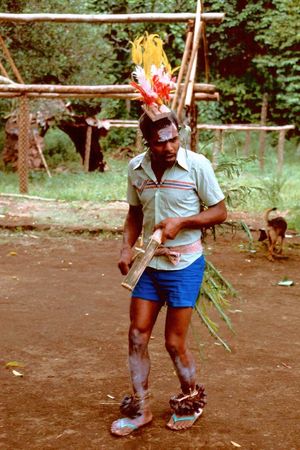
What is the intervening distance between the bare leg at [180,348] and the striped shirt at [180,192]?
24cm

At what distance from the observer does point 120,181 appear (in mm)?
14969

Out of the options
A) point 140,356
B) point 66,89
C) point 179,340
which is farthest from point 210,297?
point 66,89

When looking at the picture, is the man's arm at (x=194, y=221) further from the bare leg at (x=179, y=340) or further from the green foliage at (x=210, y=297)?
the green foliage at (x=210, y=297)

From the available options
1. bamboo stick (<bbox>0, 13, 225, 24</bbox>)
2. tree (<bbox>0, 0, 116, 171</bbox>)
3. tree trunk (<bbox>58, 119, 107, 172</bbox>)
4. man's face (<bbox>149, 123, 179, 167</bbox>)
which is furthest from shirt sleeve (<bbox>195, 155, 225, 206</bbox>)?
tree trunk (<bbox>58, 119, 107, 172</bbox>)

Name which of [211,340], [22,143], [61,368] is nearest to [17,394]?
[61,368]

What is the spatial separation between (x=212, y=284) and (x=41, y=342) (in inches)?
58.0

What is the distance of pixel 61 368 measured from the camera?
4.63 metres

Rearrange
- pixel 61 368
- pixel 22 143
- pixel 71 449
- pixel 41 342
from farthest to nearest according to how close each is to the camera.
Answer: pixel 22 143, pixel 41 342, pixel 61 368, pixel 71 449

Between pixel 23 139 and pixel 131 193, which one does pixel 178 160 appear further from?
pixel 23 139

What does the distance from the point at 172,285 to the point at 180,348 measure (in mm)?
313

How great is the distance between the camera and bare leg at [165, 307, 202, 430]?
367 cm

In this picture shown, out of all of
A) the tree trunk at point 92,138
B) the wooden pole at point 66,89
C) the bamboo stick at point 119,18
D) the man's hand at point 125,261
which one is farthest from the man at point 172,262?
the tree trunk at point 92,138

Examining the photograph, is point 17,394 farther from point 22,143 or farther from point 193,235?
point 22,143

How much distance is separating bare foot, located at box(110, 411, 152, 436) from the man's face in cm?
124
